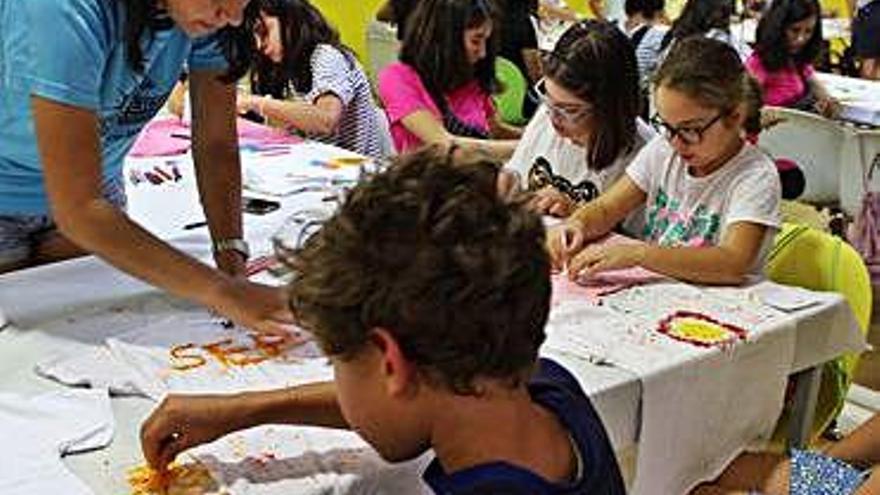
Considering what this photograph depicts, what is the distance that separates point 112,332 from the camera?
4.69ft

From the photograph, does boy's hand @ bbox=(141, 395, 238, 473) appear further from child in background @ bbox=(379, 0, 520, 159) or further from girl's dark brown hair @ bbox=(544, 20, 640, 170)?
child in background @ bbox=(379, 0, 520, 159)

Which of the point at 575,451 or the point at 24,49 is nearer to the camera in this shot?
the point at 575,451

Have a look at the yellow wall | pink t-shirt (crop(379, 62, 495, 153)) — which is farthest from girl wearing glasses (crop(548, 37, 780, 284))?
the yellow wall

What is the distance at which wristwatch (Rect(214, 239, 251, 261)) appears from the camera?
5.44 feet

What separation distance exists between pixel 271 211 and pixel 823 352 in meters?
0.99

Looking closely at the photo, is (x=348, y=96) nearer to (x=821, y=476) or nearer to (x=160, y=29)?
(x=160, y=29)

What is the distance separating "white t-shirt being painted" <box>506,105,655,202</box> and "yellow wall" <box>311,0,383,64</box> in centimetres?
395

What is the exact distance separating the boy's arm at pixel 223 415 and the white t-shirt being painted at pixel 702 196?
844 mm

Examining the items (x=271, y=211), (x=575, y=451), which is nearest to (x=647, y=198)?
→ (x=271, y=211)

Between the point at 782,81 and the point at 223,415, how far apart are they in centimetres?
345

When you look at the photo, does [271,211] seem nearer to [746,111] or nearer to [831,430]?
[746,111]

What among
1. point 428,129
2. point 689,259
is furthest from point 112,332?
point 428,129

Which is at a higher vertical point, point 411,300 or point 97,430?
point 411,300

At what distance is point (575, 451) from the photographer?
1.00 meters
